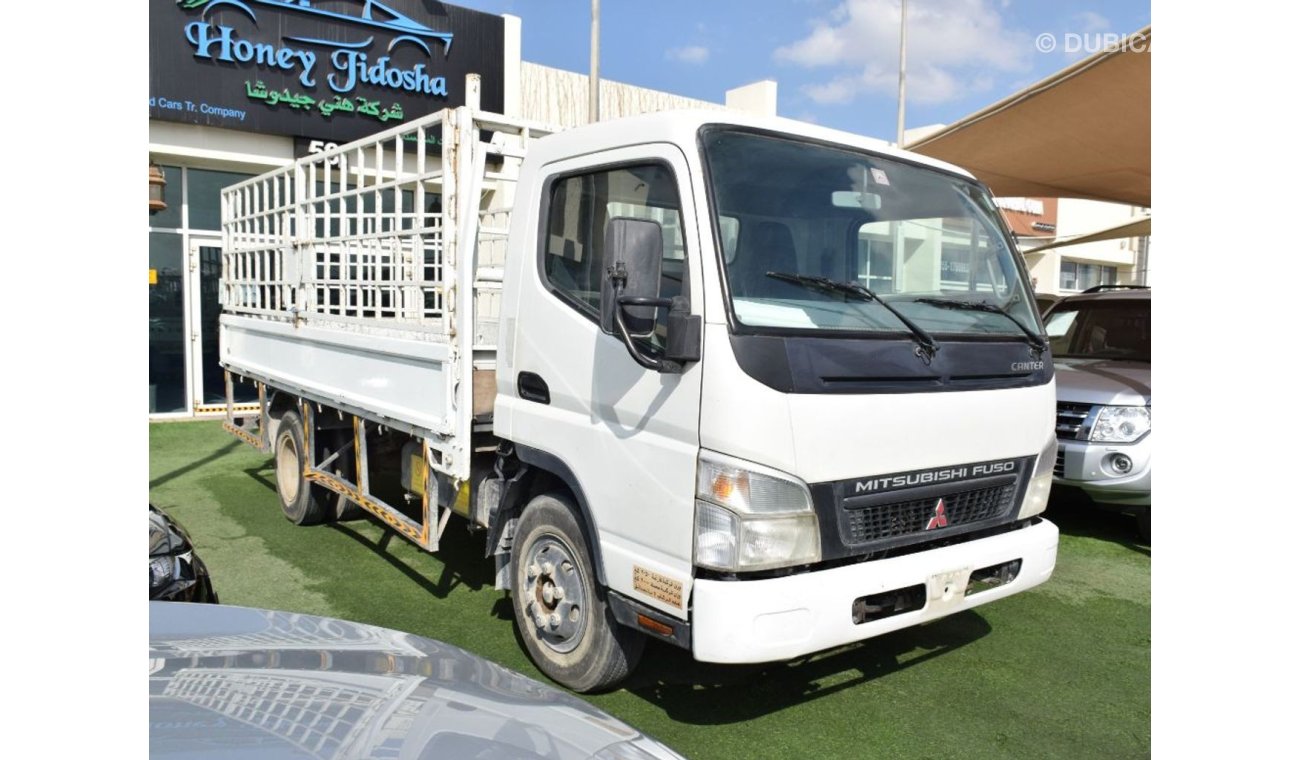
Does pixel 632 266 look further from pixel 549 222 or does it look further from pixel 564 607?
pixel 564 607

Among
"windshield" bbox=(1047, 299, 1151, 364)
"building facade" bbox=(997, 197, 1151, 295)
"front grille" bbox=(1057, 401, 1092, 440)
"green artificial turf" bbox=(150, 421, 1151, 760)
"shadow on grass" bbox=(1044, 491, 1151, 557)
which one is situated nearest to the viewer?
"green artificial turf" bbox=(150, 421, 1151, 760)

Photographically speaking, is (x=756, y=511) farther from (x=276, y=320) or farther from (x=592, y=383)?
(x=276, y=320)

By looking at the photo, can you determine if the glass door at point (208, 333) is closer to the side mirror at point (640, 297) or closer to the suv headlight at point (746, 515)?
the side mirror at point (640, 297)

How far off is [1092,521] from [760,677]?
15.3ft

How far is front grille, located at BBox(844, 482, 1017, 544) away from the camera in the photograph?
3373mm

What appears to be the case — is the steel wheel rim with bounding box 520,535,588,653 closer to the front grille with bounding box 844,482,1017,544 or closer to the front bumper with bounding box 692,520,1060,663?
the front bumper with bounding box 692,520,1060,663

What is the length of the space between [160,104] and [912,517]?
11.2 meters

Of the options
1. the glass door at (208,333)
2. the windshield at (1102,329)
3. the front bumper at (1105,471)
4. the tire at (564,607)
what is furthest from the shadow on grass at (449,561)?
the glass door at (208,333)

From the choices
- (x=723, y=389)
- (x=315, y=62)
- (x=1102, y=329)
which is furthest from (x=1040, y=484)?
(x=315, y=62)

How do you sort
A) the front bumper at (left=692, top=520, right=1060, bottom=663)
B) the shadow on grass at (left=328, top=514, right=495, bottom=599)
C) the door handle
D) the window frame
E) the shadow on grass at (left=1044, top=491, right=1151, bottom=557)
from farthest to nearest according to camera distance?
the shadow on grass at (left=1044, top=491, right=1151, bottom=557)
the shadow on grass at (left=328, top=514, right=495, bottom=599)
the door handle
the window frame
the front bumper at (left=692, top=520, right=1060, bottom=663)

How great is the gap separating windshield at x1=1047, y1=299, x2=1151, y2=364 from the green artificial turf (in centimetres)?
182

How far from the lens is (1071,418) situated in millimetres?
6688

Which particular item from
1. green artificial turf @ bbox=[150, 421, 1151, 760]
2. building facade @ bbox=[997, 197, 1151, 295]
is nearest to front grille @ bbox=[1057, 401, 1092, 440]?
green artificial turf @ bbox=[150, 421, 1151, 760]

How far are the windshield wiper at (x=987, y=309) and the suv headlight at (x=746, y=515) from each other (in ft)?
3.76
